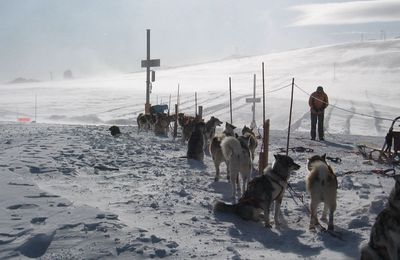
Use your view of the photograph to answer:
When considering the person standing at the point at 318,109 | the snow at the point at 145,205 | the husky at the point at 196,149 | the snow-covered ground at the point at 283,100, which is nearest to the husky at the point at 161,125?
the snow at the point at 145,205

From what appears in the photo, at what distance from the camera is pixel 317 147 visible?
1302 cm

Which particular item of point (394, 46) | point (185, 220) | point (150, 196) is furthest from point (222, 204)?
point (394, 46)

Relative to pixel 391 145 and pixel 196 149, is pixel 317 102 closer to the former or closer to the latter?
pixel 391 145

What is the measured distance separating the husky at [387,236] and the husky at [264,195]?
219cm

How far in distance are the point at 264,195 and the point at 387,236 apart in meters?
2.40

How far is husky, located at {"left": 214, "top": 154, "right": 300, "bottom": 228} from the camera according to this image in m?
5.93

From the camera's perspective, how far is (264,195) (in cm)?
599

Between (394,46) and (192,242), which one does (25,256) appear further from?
(394,46)

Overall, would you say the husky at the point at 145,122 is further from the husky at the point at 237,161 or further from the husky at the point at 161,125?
the husky at the point at 237,161

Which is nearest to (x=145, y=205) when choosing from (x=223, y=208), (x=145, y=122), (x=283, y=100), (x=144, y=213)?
(x=144, y=213)

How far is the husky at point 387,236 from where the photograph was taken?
11.9 feet

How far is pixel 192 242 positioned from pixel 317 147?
8.68 metres

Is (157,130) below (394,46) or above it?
below

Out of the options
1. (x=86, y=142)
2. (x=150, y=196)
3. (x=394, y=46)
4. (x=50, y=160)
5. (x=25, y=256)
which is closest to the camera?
(x=25, y=256)
